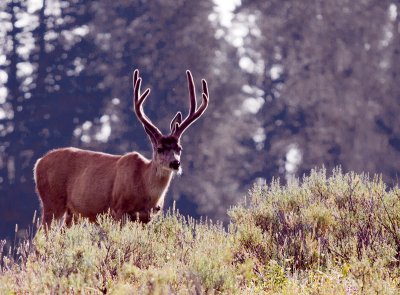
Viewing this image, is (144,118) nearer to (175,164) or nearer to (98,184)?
(175,164)

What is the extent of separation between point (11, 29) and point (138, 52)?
3.58 m

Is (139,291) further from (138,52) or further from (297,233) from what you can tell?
(138,52)

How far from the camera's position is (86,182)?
1115cm

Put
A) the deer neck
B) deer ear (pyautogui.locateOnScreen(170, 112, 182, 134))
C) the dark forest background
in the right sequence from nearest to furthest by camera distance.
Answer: the deer neck, deer ear (pyautogui.locateOnScreen(170, 112, 182, 134)), the dark forest background

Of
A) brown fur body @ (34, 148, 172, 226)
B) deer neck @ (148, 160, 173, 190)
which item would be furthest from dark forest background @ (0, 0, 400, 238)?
deer neck @ (148, 160, 173, 190)

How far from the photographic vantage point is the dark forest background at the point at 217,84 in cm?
2433

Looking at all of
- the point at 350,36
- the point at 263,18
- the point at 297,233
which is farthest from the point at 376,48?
the point at 297,233

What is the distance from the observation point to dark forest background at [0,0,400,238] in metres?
24.3

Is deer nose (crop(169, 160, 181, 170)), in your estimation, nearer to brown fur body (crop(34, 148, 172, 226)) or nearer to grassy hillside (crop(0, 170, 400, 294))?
brown fur body (crop(34, 148, 172, 226))

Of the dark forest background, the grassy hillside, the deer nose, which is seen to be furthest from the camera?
the dark forest background

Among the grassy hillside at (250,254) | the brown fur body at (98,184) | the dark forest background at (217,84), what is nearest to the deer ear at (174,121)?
the brown fur body at (98,184)

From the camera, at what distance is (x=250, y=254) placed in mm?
8133

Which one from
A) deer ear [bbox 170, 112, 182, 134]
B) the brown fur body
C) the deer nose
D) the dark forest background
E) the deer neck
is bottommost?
the dark forest background

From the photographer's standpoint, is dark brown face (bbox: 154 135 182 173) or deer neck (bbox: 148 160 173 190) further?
deer neck (bbox: 148 160 173 190)
